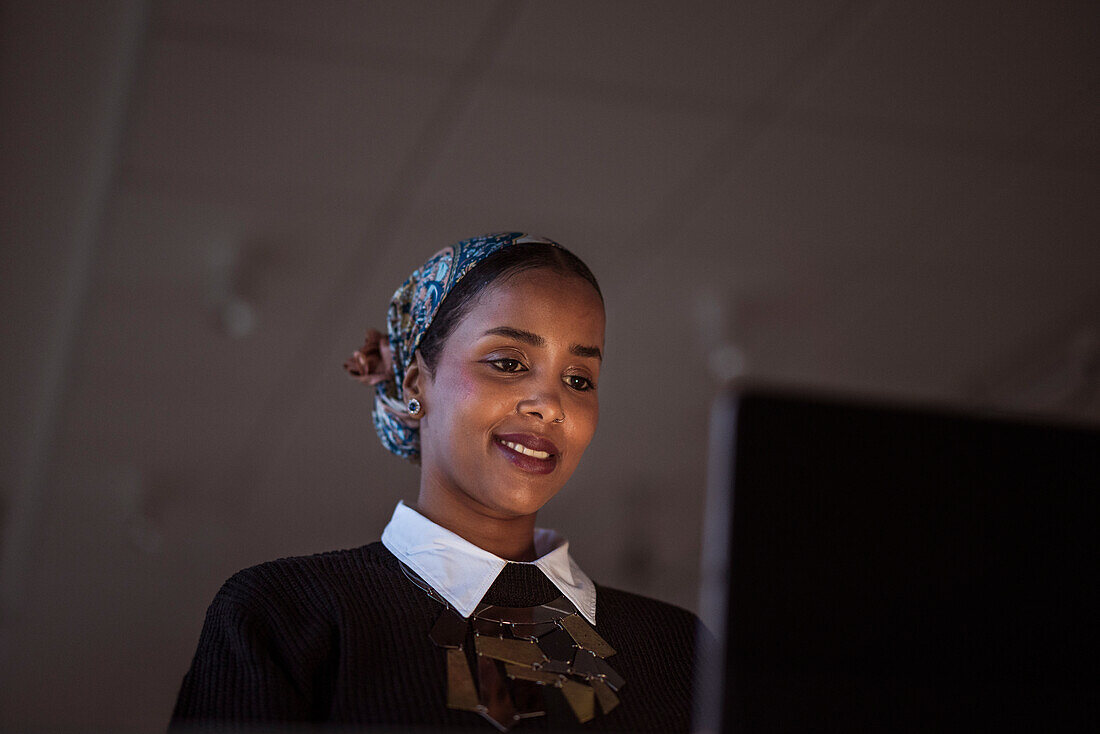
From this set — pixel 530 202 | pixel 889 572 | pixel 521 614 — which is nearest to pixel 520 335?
pixel 521 614

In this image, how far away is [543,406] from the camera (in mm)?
1192

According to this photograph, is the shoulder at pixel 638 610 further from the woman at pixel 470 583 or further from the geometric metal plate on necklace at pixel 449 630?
the geometric metal plate on necklace at pixel 449 630

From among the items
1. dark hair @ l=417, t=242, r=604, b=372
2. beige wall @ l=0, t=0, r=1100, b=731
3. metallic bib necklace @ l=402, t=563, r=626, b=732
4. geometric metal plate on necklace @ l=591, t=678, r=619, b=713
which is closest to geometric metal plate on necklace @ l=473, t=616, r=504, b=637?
metallic bib necklace @ l=402, t=563, r=626, b=732

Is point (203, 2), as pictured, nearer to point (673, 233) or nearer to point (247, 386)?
point (673, 233)

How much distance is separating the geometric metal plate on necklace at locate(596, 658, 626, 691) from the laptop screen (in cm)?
46

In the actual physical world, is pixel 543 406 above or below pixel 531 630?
above

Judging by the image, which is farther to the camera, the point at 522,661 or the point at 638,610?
the point at 638,610

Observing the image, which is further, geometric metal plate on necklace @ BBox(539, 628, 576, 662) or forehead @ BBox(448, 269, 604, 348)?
forehead @ BBox(448, 269, 604, 348)

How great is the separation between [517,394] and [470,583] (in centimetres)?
22

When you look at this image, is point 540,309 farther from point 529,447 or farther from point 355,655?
point 355,655

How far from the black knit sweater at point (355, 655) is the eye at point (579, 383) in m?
0.22

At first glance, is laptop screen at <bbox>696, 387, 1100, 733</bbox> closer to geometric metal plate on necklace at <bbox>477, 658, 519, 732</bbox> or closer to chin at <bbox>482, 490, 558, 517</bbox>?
geometric metal plate on necklace at <bbox>477, 658, 519, 732</bbox>

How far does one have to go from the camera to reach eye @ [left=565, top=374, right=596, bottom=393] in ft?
4.12

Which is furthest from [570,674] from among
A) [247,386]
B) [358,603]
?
[247,386]
